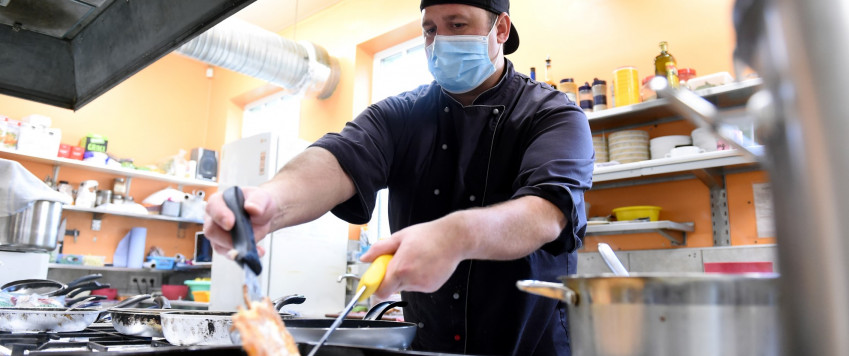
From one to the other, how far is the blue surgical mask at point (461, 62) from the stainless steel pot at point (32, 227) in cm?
240

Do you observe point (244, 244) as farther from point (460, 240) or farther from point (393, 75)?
point (393, 75)

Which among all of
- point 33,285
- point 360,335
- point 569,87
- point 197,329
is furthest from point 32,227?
point 569,87

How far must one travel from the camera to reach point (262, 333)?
66 cm

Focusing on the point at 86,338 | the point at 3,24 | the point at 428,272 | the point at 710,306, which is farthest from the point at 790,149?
the point at 3,24

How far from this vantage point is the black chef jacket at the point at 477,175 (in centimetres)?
124

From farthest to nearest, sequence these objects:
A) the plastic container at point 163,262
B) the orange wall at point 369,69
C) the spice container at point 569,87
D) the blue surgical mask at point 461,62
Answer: the plastic container at point 163,262 < the spice container at point 569,87 < the orange wall at point 369,69 < the blue surgical mask at point 461,62

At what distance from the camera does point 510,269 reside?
1.29 meters

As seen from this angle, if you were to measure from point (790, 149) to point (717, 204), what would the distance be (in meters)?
3.14

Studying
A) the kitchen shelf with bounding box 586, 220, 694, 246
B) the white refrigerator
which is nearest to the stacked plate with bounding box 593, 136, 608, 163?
the kitchen shelf with bounding box 586, 220, 694, 246

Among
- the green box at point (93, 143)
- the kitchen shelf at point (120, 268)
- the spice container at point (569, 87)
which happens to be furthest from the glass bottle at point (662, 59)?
the green box at point (93, 143)

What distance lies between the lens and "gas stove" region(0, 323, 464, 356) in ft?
2.35

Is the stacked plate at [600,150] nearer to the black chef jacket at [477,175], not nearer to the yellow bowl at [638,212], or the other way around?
the yellow bowl at [638,212]

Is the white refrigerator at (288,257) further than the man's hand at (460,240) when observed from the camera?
Yes

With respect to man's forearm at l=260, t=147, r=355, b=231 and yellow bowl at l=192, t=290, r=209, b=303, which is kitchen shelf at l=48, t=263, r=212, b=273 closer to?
yellow bowl at l=192, t=290, r=209, b=303
